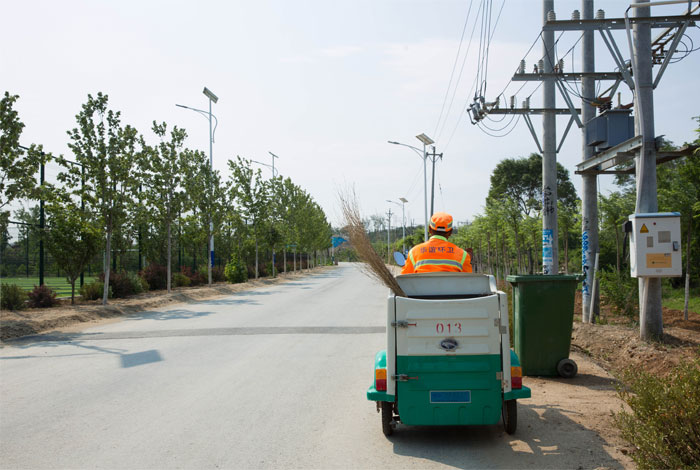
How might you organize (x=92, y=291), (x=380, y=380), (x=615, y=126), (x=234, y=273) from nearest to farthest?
(x=380, y=380) < (x=615, y=126) < (x=92, y=291) < (x=234, y=273)

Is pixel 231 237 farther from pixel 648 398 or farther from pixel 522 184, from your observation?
pixel 648 398

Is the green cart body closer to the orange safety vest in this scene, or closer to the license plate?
the license plate

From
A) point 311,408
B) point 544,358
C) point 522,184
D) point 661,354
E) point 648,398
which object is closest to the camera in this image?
point 648,398

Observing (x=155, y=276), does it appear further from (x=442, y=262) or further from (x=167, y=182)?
(x=442, y=262)

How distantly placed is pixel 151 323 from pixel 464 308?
1154 centimetres

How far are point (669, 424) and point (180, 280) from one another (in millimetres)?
26742

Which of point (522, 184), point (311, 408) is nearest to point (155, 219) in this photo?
point (311, 408)

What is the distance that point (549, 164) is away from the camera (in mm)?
12391

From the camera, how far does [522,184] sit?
182ft

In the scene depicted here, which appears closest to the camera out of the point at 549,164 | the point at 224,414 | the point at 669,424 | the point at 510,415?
the point at 669,424

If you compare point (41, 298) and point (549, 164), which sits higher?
point (549, 164)

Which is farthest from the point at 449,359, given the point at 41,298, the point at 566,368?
the point at 41,298

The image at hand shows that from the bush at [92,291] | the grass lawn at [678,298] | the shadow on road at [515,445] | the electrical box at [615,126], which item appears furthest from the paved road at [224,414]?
the grass lawn at [678,298]

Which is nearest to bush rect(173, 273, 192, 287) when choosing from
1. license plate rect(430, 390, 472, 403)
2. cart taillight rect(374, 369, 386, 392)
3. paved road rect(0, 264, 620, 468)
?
paved road rect(0, 264, 620, 468)
